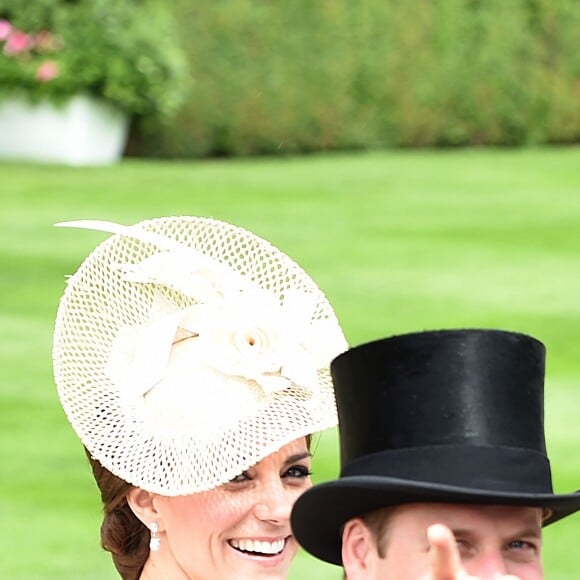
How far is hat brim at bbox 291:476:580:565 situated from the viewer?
10.6 ft

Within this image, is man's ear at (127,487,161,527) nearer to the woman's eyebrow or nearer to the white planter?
the woman's eyebrow

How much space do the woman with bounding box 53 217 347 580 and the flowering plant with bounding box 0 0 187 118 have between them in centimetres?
1474

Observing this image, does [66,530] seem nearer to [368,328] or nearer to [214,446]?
[368,328]

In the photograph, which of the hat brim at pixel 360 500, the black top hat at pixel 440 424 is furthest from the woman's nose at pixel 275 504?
the black top hat at pixel 440 424

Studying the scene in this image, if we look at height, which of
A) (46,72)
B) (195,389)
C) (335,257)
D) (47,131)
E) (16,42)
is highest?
(195,389)

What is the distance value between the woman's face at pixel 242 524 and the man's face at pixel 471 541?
1031mm

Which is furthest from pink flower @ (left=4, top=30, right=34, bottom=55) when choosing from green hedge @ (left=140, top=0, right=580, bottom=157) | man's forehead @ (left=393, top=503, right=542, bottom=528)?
man's forehead @ (left=393, top=503, right=542, bottom=528)

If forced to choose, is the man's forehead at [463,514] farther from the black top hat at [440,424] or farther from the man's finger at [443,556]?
the man's finger at [443,556]

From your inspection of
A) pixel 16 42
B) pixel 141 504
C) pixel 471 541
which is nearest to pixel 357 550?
pixel 471 541

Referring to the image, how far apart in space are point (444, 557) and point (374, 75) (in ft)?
60.4

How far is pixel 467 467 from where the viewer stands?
10.9 ft

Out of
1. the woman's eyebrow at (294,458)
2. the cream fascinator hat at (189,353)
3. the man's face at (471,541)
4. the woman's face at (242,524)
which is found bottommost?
the woman's face at (242,524)

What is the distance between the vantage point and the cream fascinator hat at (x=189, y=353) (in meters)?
4.41

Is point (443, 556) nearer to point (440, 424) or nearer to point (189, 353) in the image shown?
point (440, 424)
